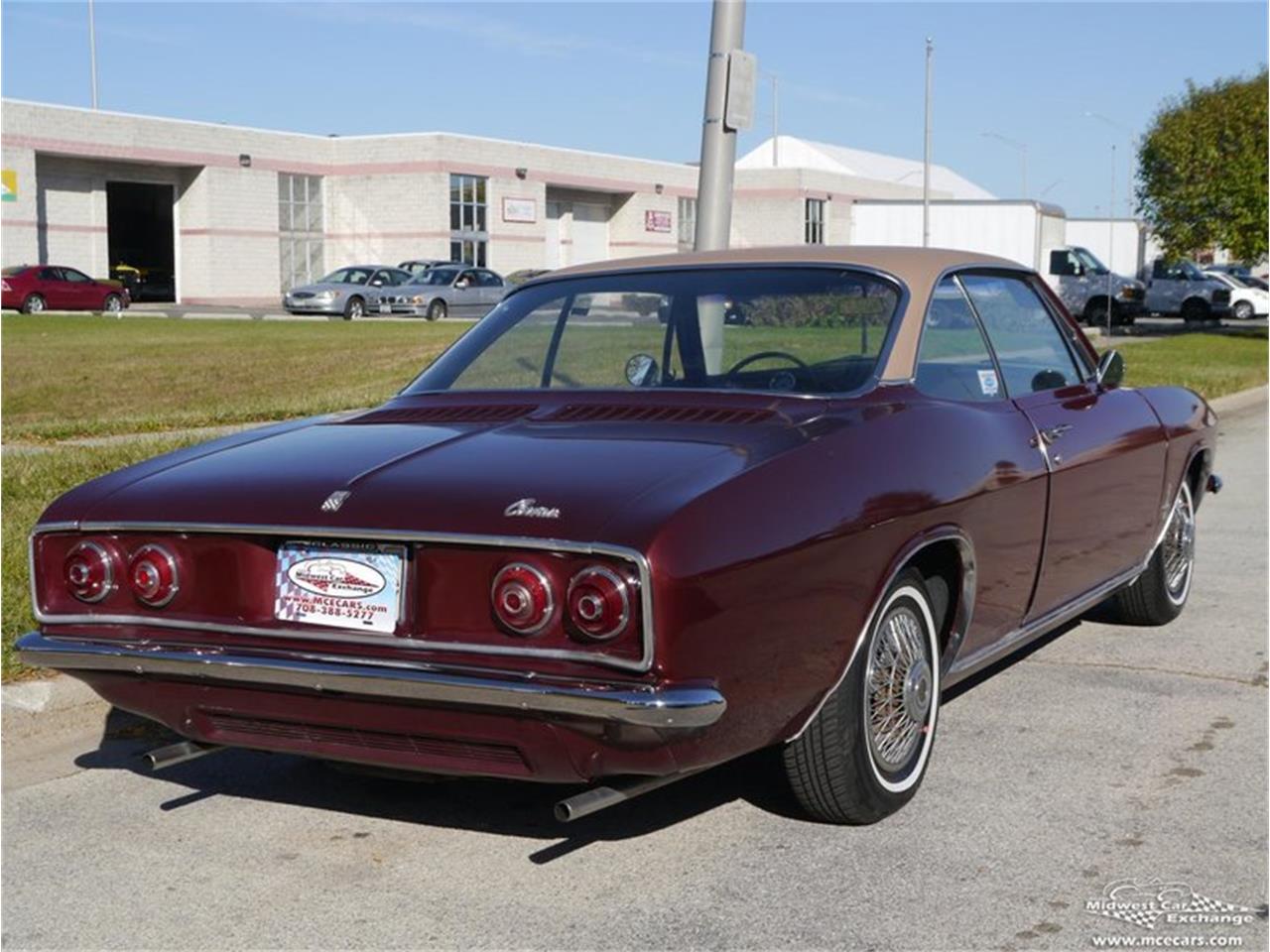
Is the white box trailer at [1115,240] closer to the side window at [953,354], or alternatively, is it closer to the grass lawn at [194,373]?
the grass lawn at [194,373]

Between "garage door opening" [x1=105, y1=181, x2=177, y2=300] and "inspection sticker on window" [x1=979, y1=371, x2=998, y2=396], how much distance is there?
185 ft

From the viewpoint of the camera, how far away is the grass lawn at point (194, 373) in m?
7.33

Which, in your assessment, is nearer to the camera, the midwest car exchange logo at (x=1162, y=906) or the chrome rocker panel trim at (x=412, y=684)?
the chrome rocker panel trim at (x=412, y=684)

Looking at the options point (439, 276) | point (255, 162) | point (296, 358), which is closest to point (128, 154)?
point (255, 162)

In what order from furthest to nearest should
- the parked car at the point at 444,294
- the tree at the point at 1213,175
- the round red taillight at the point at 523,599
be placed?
1. the parked car at the point at 444,294
2. the tree at the point at 1213,175
3. the round red taillight at the point at 523,599

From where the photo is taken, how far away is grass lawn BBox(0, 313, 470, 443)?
1511cm

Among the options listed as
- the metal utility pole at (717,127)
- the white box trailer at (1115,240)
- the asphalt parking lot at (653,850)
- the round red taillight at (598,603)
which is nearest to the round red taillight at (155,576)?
the asphalt parking lot at (653,850)

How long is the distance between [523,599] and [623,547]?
0.86ft

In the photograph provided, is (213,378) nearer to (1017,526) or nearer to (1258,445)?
(1258,445)

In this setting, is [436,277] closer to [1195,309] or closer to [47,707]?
[1195,309]

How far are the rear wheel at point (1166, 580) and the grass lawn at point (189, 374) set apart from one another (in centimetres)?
848

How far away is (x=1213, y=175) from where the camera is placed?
37.4 meters

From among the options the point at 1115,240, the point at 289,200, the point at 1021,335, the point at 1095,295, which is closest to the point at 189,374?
the point at 1021,335

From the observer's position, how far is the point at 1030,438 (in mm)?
5445
